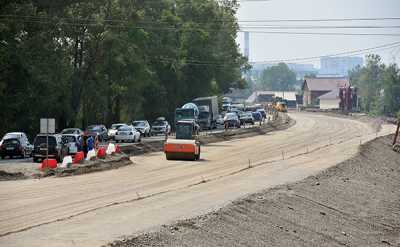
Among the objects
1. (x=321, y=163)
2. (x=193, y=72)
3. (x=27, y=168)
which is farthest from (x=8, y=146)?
(x=193, y=72)

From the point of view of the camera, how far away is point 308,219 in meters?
30.6

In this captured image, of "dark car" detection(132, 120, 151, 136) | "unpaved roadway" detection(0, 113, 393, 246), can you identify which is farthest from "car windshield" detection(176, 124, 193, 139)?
"dark car" detection(132, 120, 151, 136)

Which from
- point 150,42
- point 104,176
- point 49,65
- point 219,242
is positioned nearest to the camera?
point 219,242

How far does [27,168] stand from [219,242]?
2080 centimetres

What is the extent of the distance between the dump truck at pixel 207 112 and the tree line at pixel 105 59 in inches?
255

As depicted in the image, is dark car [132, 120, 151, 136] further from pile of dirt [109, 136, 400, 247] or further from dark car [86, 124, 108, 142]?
pile of dirt [109, 136, 400, 247]

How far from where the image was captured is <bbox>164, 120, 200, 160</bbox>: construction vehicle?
1949 inches

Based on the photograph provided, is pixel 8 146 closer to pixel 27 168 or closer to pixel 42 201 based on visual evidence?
pixel 27 168

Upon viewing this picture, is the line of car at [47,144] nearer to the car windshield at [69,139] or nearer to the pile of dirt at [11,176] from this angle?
the car windshield at [69,139]

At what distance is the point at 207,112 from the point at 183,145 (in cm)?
4013

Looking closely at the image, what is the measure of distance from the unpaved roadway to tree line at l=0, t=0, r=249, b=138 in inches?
642

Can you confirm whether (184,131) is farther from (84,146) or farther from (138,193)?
(138,193)

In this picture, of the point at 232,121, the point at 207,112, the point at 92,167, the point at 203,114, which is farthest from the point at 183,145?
the point at 232,121

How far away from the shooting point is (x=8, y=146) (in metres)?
51.1
